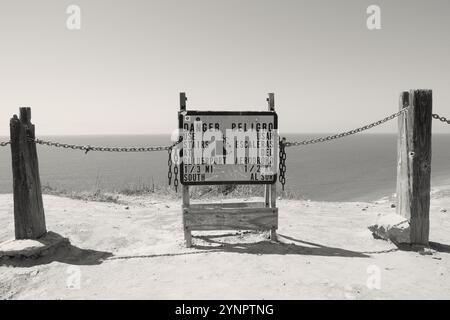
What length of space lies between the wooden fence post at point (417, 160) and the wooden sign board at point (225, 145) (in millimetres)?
2190

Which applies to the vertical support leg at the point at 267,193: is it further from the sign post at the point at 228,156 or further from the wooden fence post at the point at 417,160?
the wooden fence post at the point at 417,160

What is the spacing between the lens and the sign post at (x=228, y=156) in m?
6.79

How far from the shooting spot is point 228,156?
682 centimetres

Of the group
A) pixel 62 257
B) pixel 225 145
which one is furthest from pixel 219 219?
pixel 62 257

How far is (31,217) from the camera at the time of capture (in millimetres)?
6773

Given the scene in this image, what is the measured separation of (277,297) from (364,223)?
4928 mm

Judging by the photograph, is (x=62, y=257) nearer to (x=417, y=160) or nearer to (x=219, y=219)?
(x=219, y=219)

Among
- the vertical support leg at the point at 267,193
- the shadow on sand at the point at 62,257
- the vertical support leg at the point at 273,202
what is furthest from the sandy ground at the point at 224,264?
the vertical support leg at the point at 267,193

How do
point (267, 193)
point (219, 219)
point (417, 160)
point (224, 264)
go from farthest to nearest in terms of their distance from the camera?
1. point (267, 193)
2. point (219, 219)
3. point (417, 160)
4. point (224, 264)

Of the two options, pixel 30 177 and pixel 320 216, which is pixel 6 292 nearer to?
pixel 30 177

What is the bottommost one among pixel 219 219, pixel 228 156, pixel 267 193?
pixel 219 219

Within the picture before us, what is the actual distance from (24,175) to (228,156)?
3.28 meters

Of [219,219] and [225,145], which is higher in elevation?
[225,145]
